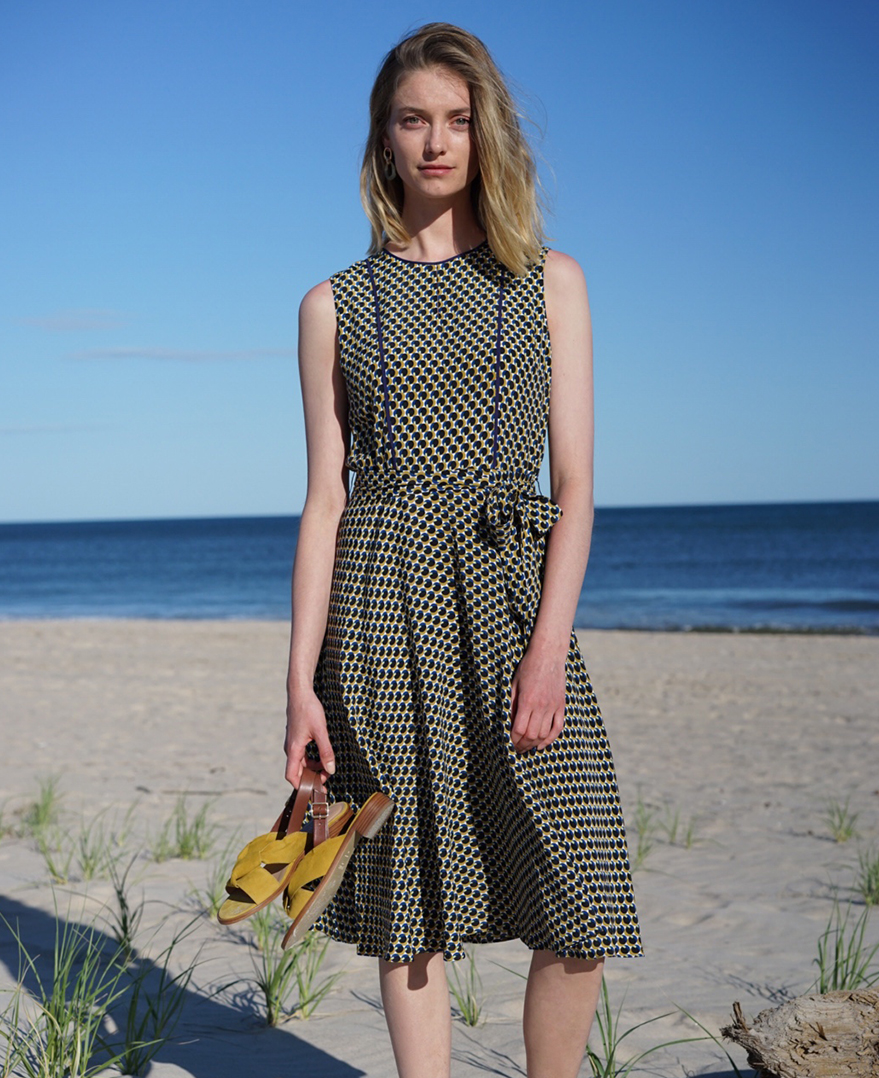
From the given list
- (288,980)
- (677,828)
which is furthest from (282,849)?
(677,828)

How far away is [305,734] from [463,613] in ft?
1.19

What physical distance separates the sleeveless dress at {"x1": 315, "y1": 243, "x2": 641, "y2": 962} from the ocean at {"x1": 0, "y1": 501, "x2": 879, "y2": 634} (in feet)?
55.6

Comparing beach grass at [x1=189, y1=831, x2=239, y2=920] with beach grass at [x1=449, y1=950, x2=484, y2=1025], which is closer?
beach grass at [x1=449, y1=950, x2=484, y2=1025]

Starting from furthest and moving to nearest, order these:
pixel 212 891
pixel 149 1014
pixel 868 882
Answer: pixel 868 882
pixel 212 891
pixel 149 1014

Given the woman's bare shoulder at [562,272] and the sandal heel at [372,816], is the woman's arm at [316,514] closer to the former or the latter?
the sandal heel at [372,816]

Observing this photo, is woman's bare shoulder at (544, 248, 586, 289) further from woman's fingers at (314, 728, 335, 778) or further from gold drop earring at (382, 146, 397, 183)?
woman's fingers at (314, 728, 335, 778)

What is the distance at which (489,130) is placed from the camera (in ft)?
6.30

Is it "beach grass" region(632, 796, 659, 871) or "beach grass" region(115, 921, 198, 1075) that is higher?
"beach grass" region(115, 921, 198, 1075)

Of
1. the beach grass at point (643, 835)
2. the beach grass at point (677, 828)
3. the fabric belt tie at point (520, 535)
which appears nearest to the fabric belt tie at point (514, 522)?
the fabric belt tie at point (520, 535)

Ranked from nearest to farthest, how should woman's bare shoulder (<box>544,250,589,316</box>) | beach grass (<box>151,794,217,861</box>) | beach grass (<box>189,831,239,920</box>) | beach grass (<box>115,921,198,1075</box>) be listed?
woman's bare shoulder (<box>544,250,589,316</box>), beach grass (<box>115,921,198,1075</box>), beach grass (<box>189,831,239,920</box>), beach grass (<box>151,794,217,861</box>)

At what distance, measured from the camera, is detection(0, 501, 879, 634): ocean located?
22.0 meters

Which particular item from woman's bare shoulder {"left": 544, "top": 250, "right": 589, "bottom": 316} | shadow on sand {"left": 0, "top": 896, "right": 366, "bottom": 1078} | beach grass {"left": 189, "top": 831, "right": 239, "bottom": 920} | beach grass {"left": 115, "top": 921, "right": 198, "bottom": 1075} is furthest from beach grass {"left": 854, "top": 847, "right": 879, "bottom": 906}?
woman's bare shoulder {"left": 544, "top": 250, "right": 589, "bottom": 316}

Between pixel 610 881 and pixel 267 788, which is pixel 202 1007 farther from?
pixel 267 788

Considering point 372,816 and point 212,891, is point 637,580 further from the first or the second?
point 372,816
